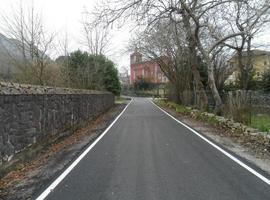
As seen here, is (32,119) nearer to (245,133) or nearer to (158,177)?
(158,177)

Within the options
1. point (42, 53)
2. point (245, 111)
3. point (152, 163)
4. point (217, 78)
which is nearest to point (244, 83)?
point (217, 78)

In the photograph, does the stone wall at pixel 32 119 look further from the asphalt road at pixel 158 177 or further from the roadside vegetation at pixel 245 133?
the roadside vegetation at pixel 245 133

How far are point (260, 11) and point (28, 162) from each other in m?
17.2

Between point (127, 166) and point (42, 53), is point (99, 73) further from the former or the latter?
point (127, 166)

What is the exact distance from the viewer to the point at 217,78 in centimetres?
4022

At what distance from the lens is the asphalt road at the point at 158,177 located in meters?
6.02

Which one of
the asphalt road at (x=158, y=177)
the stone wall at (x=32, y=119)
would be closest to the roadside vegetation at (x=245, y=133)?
the asphalt road at (x=158, y=177)

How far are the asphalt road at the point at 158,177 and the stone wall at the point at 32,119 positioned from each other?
152cm

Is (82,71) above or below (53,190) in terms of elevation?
above

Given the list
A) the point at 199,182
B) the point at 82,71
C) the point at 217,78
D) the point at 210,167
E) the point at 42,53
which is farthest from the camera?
the point at 217,78

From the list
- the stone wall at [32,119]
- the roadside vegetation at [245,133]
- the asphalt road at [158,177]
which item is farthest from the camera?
the roadside vegetation at [245,133]

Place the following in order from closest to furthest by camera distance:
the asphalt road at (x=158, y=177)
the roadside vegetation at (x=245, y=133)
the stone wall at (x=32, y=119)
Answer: the asphalt road at (x=158, y=177) < the stone wall at (x=32, y=119) < the roadside vegetation at (x=245, y=133)

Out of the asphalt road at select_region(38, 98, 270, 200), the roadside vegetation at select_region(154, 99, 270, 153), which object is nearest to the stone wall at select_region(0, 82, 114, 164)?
the asphalt road at select_region(38, 98, 270, 200)

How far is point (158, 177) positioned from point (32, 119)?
4237 mm
